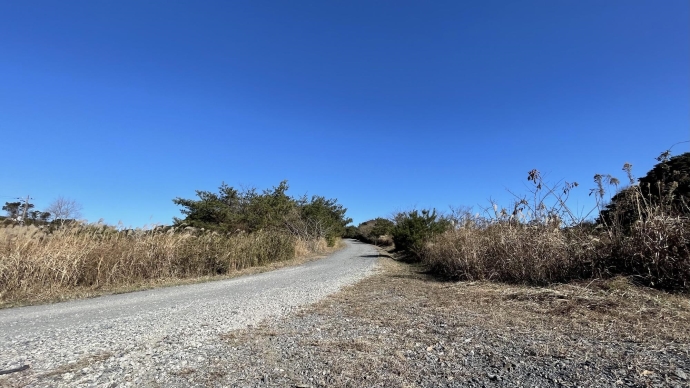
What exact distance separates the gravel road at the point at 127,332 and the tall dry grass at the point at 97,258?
1.58 metres

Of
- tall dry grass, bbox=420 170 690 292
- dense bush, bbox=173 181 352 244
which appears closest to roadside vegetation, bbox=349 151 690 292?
tall dry grass, bbox=420 170 690 292

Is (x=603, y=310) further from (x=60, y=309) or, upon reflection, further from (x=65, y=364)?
(x=60, y=309)

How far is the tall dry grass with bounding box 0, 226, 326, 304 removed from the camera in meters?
7.96

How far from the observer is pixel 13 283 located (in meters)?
7.79

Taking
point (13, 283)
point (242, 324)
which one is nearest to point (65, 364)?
point (242, 324)

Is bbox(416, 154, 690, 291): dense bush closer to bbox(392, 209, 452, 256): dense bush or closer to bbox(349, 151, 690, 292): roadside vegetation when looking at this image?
bbox(349, 151, 690, 292): roadside vegetation

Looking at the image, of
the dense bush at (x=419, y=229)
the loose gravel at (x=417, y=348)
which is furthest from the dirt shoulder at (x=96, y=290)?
the dense bush at (x=419, y=229)

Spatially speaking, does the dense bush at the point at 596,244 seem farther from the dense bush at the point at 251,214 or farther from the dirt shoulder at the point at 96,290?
the dense bush at the point at 251,214

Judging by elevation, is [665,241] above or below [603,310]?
above

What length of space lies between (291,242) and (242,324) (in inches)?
571

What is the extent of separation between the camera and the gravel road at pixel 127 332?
2.89 meters

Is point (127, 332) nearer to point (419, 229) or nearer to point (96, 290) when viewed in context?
point (96, 290)

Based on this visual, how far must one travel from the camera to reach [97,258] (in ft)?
29.9

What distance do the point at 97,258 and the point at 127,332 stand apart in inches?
242
